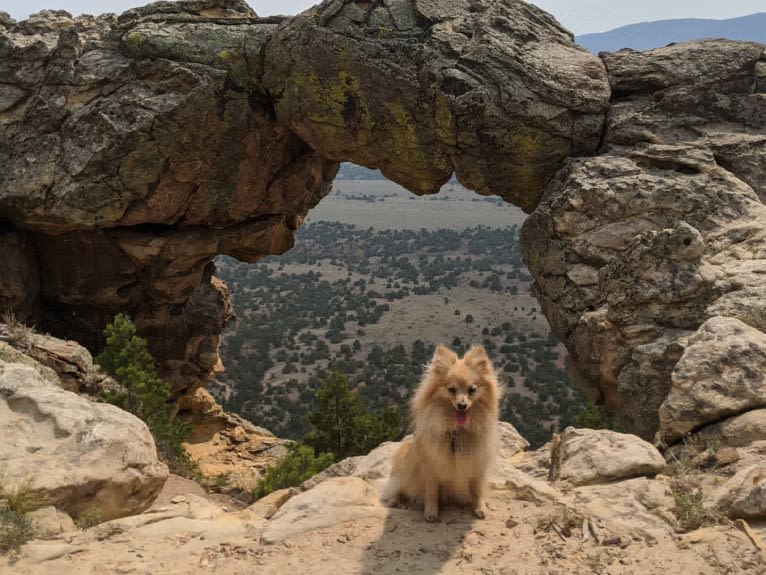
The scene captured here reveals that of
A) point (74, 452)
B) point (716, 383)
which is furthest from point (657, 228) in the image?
point (74, 452)

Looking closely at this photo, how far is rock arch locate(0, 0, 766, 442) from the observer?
468 inches

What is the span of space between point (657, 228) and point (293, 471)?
912cm

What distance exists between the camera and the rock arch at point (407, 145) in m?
11.9

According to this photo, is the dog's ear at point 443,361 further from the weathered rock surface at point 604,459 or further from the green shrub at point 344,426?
the green shrub at point 344,426

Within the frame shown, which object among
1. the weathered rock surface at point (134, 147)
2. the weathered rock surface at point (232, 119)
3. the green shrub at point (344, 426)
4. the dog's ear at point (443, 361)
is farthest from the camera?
the green shrub at point (344, 426)

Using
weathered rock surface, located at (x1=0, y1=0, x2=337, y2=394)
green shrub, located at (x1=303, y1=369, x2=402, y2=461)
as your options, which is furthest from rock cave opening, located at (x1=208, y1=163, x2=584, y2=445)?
weathered rock surface, located at (x1=0, y1=0, x2=337, y2=394)

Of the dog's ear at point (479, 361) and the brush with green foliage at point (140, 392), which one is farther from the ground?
the dog's ear at point (479, 361)

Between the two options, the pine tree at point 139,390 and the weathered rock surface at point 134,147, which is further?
the weathered rock surface at point 134,147

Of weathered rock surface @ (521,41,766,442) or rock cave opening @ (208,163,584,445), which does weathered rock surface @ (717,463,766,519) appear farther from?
rock cave opening @ (208,163,584,445)

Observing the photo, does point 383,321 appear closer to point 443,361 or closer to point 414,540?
point 443,361

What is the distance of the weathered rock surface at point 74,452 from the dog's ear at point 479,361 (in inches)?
145

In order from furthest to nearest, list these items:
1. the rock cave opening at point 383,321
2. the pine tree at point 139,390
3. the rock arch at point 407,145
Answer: the rock cave opening at point 383,321
the pine tree at point 139,390
the rock arch at point 407,145

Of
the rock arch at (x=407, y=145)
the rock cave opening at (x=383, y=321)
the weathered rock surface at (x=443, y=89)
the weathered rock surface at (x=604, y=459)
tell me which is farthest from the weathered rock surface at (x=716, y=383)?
the rock cave opening at (x=383, y=321)

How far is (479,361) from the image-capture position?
21.5ft
